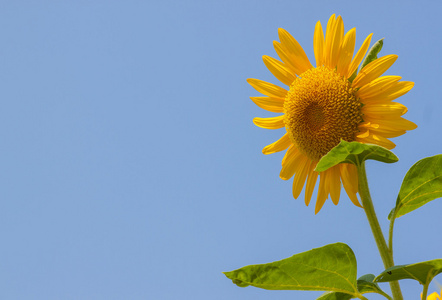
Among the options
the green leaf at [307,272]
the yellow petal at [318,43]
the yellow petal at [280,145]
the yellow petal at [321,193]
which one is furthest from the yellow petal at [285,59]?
the green leaf at [307,272]

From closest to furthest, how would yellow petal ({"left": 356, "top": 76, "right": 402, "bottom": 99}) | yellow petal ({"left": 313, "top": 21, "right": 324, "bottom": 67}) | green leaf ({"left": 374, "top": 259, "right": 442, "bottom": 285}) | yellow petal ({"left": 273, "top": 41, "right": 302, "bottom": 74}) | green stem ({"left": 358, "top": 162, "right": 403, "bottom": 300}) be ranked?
green leaf ({"left": 374, "top": 259, "right": 442, "bottom": 285})
green stem ({"left": 358, "top": 162, "right": 403, "bottom": 300})
yellow petal ({"left": 356, "top": 76, "right": 402, "bottom": 99})
yellow petal ({"left": 313, "top": 21, "right": 324, "bottom": 67})
yellow petal ({"left": 273, "top": 41, "right": 302, "bottom": 74})

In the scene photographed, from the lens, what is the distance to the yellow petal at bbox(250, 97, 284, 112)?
2.88 meters

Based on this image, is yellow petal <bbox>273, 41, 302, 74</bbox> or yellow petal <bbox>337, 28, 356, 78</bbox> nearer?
yellow petal <bbox>337, 28, 356, 78</bbox>

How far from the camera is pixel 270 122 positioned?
9.64 feet

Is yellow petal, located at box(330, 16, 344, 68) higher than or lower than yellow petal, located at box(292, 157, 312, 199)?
higher

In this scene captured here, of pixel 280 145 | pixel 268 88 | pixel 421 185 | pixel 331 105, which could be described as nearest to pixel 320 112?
pixel 331 105

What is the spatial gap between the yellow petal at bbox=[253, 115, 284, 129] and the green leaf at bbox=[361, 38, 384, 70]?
63cm

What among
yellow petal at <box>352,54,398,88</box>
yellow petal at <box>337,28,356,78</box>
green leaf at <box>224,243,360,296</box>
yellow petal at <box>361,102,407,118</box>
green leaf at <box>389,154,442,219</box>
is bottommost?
green leaf at <box>224,243,360,296</box>

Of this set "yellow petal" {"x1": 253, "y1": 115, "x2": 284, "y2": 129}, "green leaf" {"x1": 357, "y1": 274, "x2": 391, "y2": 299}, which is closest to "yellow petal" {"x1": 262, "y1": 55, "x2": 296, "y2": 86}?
"yellow petal" {"x1": 253, "y1": 115, "x2": 284, "y2": 129}

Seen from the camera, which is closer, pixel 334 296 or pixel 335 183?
pixel 334 296

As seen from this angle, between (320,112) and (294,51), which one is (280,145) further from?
(294,51)

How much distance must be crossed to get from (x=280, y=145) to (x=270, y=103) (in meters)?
0.29

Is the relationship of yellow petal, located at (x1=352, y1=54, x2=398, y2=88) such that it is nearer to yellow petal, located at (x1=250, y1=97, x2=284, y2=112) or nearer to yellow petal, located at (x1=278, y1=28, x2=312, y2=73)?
yellow petal, located at (x1=278, y1=28, x2=312, y2=73)

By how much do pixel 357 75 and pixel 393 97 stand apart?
0.23 meters
